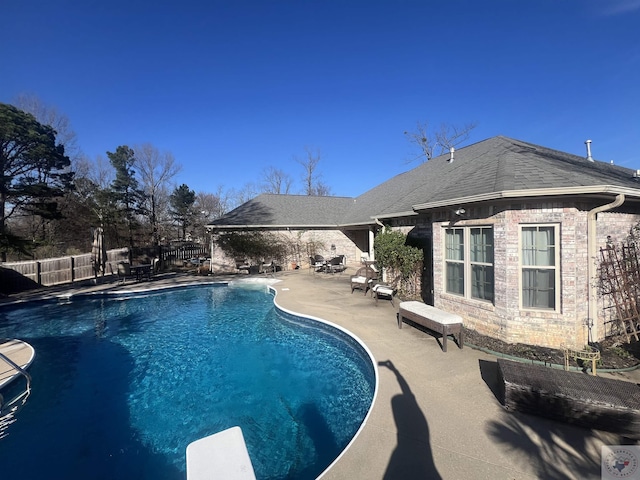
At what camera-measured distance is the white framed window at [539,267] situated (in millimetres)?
5719

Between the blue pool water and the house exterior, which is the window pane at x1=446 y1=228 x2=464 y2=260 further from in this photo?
the blue pool water

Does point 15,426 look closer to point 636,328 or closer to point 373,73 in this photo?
point 636,328

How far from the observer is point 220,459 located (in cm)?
237

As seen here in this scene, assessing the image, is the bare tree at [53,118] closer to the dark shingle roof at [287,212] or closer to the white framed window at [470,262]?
the dark shingle roof at [287,212]

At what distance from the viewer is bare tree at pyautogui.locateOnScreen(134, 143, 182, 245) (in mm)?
31062

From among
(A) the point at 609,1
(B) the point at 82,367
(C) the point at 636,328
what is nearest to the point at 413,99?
(A) the point at 609,1

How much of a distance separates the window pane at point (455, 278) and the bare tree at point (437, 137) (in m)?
21.1

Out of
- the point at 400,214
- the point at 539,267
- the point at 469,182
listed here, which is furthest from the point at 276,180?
the point at 539,267

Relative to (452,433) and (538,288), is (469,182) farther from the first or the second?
(452,433)


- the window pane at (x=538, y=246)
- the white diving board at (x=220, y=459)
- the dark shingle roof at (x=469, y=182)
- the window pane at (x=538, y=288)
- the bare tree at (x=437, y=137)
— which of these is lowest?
the white diving board at (x=220, y=459)

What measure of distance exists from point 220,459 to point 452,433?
2.74m

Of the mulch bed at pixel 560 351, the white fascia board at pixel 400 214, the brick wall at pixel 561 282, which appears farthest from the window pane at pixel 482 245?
the white fascia board at pixel 400 214

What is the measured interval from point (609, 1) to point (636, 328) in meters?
10.0

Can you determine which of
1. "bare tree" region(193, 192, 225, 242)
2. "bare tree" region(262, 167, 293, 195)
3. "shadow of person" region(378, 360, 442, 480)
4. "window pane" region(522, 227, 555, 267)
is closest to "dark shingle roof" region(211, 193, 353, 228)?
"window pane" region(522, 227, 555, 267)
